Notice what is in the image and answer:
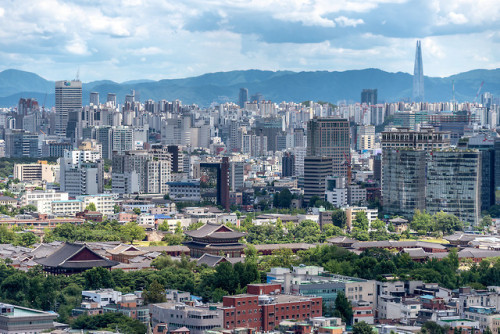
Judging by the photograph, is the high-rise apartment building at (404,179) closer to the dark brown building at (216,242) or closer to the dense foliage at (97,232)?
the dense foliage at (97,232)

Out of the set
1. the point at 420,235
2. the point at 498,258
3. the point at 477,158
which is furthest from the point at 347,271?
the point at 477,158

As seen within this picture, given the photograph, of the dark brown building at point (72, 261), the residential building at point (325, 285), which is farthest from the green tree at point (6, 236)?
the residential building at point (325, 285)

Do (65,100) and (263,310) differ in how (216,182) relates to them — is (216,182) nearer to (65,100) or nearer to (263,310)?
(263,310)

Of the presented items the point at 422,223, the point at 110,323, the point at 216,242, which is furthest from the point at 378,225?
the point at 110,323

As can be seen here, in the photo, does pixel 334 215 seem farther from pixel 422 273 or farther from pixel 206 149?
pixel 206 149

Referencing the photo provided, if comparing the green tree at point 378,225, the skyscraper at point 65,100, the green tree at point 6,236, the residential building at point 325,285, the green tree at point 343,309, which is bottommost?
the green tree at point 343,309

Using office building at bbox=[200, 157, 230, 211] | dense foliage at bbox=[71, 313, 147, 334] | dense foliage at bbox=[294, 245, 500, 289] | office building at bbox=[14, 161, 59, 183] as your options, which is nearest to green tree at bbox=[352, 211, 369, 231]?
office building at bbox=[200, 157, 230, 211]
